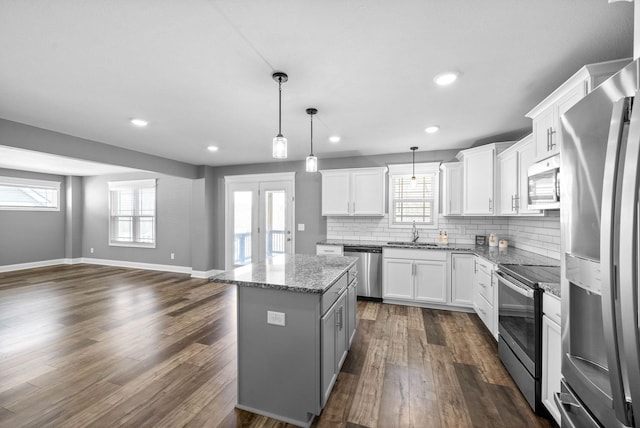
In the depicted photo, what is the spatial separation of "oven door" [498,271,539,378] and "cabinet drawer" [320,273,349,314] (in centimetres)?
134

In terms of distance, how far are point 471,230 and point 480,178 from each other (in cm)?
101

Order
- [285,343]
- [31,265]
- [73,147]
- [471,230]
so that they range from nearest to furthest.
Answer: [285,343]
[73,147]
[471,230]
[31,265]

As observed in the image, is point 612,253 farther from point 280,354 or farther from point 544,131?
point 544,131

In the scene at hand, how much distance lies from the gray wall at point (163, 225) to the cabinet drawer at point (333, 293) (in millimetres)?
5272

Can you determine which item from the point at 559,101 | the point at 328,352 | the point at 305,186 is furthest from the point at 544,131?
the point at 305,186

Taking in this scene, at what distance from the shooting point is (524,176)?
3.04m

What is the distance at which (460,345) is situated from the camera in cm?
299

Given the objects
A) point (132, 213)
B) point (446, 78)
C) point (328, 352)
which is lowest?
point (328, 352)

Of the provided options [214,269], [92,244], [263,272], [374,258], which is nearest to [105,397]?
[263,272]

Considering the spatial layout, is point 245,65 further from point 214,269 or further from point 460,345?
point 214,269

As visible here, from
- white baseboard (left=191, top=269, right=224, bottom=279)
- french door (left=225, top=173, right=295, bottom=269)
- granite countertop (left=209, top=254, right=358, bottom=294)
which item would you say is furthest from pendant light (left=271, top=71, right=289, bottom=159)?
white baseboard (left=191, top=269, right=224, bottom=279)

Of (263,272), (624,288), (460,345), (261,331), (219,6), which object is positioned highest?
(219,6)

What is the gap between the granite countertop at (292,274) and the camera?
1826mm

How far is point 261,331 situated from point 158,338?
74.7 inches
